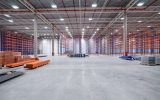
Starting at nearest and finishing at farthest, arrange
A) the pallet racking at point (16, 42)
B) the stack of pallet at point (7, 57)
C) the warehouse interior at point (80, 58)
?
the warehouse interior at point (80, 58) < the stack of pallet at point (7, 57) < the pallet racking at point (16, 42)

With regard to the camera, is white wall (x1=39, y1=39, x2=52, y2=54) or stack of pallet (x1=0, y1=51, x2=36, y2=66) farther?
white wall (x1=39, y1=39, x2=52, y2=54)

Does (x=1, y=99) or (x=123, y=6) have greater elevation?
(x=123, y=6)

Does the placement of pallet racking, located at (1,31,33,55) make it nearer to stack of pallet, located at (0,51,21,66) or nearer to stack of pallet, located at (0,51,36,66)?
stack of pallet, located at (0,51,36,66)

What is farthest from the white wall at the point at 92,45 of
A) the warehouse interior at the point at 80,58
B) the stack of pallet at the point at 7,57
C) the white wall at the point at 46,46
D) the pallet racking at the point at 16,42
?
the stack of pallet at the point at 7,57

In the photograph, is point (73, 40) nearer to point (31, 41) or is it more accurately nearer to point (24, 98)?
point (31, 41)

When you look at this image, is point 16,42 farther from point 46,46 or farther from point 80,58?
point 80,58

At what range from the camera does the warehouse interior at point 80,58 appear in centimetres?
380

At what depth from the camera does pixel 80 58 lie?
20.5 m

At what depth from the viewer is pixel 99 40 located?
146ft

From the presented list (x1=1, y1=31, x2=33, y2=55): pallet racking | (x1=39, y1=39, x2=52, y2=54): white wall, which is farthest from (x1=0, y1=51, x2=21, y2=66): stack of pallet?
(x1=39, y1=39, x2=52, y2=54): white wall

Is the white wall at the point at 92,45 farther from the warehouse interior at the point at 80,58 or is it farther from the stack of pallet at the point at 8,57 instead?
the stack of pallet at the point at 8,57

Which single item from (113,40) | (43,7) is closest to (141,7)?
(43,7)

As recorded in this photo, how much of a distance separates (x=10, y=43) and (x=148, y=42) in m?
33.9

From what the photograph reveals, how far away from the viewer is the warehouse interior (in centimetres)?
380
